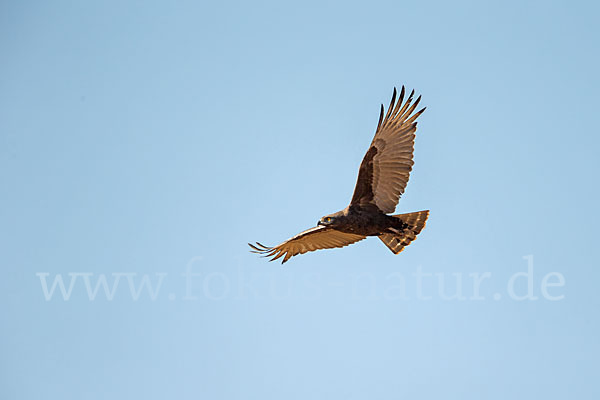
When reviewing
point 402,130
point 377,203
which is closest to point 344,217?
point 377,203

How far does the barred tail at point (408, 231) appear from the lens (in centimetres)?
1964

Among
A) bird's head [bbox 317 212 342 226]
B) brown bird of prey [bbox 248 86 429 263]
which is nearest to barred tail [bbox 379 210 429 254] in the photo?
brown bird of prey [bbox 248 86 429 263]

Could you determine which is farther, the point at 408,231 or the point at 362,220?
the point at 408,231

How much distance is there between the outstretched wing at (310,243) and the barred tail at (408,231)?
1.42 metres

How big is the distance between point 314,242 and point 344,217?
7.73ft

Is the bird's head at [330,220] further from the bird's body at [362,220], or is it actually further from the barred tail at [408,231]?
the barred tail at [408,231]

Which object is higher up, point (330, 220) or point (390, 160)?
point (390, 160)

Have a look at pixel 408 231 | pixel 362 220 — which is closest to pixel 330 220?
pixel 362 220

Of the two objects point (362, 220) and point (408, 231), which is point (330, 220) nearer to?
point (362, 220)

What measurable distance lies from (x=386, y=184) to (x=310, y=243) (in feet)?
9.87

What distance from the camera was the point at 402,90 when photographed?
19.7m

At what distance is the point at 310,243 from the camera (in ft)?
70.8

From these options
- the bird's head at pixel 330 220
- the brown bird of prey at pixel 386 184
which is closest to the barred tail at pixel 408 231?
the brown bird of prey at pixel 386 184

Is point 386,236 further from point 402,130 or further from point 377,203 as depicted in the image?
point 402,130
